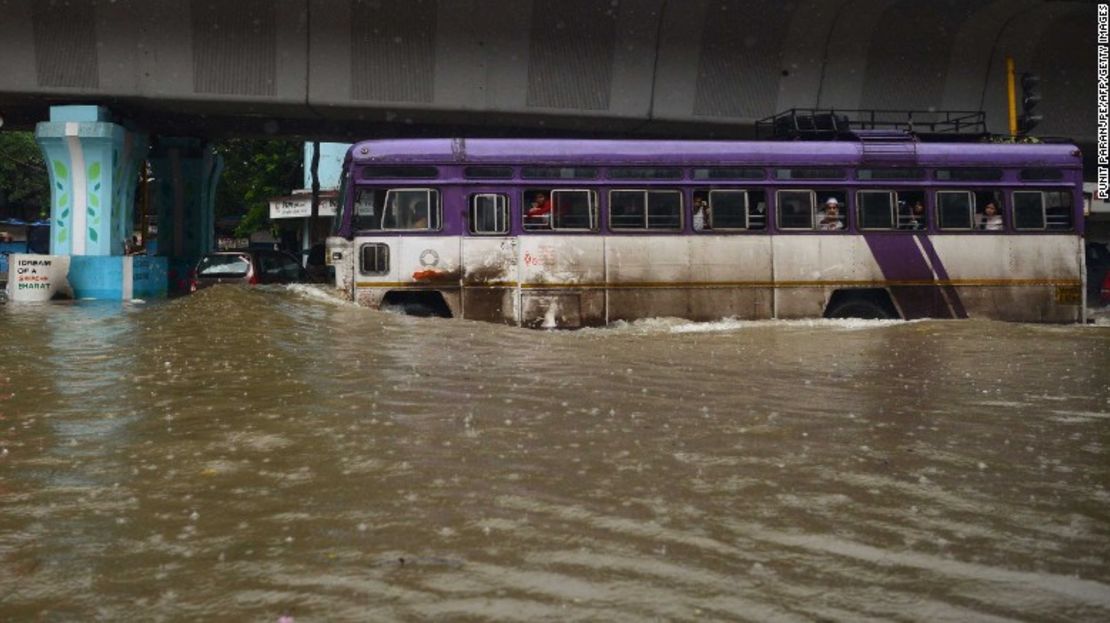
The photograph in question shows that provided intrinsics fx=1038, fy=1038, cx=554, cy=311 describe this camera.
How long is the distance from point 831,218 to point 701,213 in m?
1.97

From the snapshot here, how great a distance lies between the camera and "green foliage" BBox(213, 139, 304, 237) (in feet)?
149

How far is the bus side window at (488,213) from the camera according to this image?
14.8 metres

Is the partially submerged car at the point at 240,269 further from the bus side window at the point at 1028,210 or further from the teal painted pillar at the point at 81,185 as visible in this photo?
the bus side window at the point at 1028,210

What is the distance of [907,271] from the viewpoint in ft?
50.5

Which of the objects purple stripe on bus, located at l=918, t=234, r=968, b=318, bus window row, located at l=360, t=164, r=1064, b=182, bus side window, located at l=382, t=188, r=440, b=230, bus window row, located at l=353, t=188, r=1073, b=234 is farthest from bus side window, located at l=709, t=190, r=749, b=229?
bus side window, located at l=382, t=188, r=440, b=230

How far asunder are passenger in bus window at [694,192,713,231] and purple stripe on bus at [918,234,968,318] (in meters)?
3.23

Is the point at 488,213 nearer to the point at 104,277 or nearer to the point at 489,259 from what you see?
the point at 489,259

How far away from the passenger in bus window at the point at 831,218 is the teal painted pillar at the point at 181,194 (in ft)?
65.8

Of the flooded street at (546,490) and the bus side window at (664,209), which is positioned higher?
the bus side window at (664,209)

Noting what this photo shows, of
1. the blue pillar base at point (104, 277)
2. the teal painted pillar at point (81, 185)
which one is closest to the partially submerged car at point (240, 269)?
the blue pillar base at point (104, 277)

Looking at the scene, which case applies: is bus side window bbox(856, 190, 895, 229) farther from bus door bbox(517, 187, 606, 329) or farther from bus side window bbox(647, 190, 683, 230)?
bus door bbox(517, 187, 606, 329)

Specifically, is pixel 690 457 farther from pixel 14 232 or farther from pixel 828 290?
pixel 14 232

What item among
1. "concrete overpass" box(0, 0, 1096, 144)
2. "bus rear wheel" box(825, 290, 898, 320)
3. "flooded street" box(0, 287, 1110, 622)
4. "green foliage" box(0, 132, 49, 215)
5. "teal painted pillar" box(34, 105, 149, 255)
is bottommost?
"flooded street" box(0, 287, 1110, 622)

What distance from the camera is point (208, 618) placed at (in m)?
3.44
